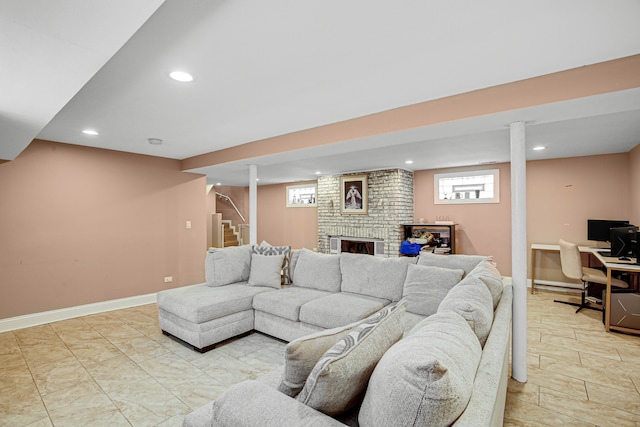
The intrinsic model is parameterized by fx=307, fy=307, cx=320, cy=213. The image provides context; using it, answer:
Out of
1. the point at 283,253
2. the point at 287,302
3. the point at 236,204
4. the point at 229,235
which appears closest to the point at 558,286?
the point at 283,253

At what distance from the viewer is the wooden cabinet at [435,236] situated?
6211 mm

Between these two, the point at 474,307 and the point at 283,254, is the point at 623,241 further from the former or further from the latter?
the point at 283,254

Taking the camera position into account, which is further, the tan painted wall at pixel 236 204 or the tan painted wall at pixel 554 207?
the tan painted wall at pixel 236 204

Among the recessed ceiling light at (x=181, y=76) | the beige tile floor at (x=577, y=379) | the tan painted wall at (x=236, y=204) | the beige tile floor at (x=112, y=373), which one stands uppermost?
the recessed ceiling light at (x=181, y=76)

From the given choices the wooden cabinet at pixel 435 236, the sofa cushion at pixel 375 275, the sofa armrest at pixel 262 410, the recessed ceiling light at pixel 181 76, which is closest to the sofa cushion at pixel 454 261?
the sofa cushion at pixel 375 275

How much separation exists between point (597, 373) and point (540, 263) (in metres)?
3.40

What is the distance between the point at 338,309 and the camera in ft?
9.48

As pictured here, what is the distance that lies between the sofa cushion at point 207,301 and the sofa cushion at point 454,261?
1813 millimetres

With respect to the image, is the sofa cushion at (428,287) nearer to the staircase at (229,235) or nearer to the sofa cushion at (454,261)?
the sofa cushion at (454,261)

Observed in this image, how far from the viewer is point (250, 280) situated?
12.7 ft

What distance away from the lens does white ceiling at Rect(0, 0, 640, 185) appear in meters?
1.38

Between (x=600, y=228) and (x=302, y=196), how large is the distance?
6.48 metres

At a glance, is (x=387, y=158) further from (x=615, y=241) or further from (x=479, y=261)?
(x=615, y=241)

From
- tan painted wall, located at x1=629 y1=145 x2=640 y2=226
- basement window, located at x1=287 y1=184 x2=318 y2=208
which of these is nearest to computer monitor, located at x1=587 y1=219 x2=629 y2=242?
tan painted wall, located at x1=629 y1=145 x2=640 y2=226
